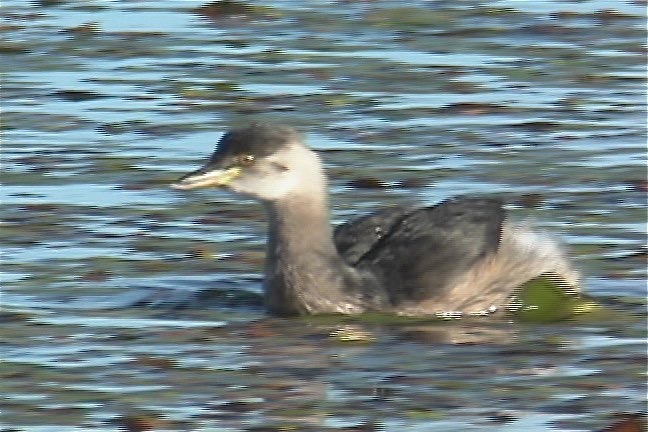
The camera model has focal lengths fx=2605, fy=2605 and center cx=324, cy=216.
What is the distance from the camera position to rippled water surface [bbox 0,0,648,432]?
34.2 ft

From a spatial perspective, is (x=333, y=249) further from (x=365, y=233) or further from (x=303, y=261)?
(x=365, y=233)

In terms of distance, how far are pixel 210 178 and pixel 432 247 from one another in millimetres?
1108

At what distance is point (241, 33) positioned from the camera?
21.1m

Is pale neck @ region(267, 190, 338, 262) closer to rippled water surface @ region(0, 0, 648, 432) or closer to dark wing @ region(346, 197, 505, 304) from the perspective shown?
dark wing @ region(346, 197, 505, 304)

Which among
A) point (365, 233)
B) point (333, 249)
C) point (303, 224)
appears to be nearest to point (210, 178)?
point (303, 224)

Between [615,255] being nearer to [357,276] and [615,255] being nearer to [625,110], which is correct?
[357,276]

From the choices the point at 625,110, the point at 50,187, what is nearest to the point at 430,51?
the point at 625,110

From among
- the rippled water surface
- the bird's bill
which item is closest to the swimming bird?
the bird's bill

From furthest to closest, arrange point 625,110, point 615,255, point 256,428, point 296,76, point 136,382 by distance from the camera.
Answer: point 296,76, point 625,110, point 615,255, point 136,382, point 256,428

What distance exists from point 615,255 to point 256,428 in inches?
148

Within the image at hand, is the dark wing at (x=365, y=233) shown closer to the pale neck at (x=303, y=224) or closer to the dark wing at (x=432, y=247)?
the dark wing at (x=432, y=247)

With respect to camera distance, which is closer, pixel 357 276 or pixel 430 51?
pixel 357 276

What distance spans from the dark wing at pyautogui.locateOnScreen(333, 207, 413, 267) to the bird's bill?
2.49 ft

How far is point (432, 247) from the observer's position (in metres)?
12.4
